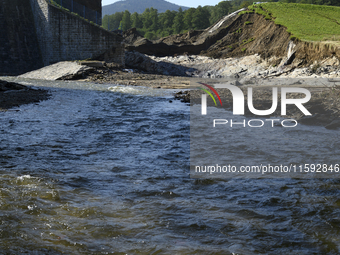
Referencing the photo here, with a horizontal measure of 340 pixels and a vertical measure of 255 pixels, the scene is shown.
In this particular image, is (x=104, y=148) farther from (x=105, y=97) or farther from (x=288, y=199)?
(x=105, y=97)

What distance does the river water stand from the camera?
3.19m

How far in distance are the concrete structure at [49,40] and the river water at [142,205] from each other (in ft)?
82.9

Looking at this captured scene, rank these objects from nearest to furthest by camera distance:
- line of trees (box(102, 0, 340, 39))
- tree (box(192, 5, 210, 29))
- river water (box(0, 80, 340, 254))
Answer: river water (box(0, 80, 340, 254)), tree (box(192, 5, 210, 29)), line of trees (box(102, 0, 340, 39))

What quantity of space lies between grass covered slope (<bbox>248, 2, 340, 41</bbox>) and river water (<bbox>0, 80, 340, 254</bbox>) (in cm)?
2549

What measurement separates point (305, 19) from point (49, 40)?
29533mm

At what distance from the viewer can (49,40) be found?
105 ft

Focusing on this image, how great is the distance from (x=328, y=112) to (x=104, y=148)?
7.34 m

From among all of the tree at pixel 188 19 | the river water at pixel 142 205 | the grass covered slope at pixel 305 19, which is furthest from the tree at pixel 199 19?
the river water at pixel 142 205

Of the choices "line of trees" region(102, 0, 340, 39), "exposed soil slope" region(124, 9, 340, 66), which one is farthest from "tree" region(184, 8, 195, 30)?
"exposed soil slope" region(124, 9, 340, 66)

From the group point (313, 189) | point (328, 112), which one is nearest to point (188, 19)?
point (328, 112)

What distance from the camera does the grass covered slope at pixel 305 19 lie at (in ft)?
97.8

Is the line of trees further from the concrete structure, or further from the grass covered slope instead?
the concrete structure

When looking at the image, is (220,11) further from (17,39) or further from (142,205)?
(142,205)

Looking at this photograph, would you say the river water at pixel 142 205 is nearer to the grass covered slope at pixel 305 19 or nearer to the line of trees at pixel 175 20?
the grass covered slope at pixel 305 19
